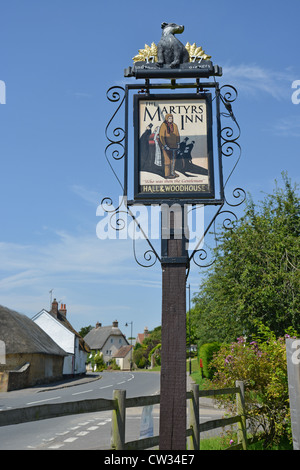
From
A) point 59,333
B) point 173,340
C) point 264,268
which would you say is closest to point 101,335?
point 59,333

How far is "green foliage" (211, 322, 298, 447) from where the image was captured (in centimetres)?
862

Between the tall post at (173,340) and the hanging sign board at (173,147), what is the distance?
0.46 m

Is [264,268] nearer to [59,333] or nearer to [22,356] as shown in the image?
[22,356]

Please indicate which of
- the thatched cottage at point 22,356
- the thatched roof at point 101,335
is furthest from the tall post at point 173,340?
the thatched roof at point 101,335

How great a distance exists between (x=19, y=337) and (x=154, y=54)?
117 ft

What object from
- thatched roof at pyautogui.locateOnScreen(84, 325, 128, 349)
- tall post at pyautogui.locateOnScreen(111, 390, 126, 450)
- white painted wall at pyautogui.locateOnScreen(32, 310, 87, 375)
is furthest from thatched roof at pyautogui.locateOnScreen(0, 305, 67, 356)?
thatched roof at pyautogui.locateOnScreen(84, 325, 128, 349)

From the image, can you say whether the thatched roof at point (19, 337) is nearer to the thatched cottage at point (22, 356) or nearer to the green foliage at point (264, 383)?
the thatched cottage at point (22, 356)

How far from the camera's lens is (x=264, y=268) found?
20359mm

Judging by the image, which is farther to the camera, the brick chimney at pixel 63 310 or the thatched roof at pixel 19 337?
the brick chimney at pixel 63 310

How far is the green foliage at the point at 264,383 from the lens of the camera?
8.62 meters

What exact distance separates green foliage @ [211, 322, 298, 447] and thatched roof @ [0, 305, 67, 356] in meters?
29.4

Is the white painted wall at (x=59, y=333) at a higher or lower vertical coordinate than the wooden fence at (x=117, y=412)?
higher
